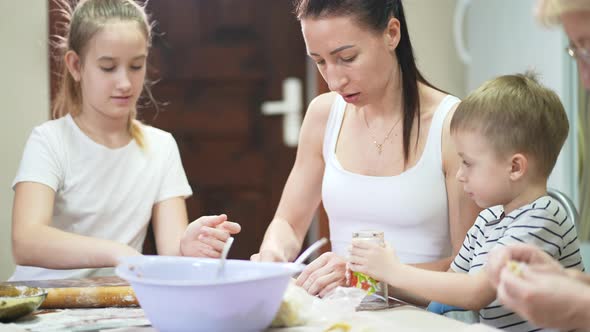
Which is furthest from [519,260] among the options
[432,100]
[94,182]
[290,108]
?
[290,108]

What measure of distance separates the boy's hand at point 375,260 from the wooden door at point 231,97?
2.42 meters

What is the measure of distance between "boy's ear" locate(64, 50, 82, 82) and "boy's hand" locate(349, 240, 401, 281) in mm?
1138

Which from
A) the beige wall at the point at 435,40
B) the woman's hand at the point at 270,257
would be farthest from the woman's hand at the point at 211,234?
the beige wall at the point at 435,40

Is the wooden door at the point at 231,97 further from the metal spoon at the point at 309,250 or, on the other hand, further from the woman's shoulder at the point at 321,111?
the metal spoon at the point at 309,250

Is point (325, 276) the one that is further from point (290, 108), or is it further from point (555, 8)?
point (290, 108)

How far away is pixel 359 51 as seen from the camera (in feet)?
5.52

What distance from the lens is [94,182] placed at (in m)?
2.09

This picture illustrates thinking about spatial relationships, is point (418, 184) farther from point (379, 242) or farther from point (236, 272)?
point (236, 272)

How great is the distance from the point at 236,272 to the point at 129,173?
3.33 ft

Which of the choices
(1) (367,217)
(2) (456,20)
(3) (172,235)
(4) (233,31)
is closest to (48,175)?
(3) (172,235)

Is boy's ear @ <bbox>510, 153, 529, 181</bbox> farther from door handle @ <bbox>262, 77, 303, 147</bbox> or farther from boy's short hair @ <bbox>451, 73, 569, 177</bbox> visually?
door handle @ <bbox>262, 77, 303, 147</bbox>

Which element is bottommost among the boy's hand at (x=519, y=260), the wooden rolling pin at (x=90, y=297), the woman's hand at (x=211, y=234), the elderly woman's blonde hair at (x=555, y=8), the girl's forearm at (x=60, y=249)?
the girl's forearm at (x=60, y=249)

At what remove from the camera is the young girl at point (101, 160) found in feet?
6.53

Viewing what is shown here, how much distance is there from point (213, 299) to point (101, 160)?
1.16m
